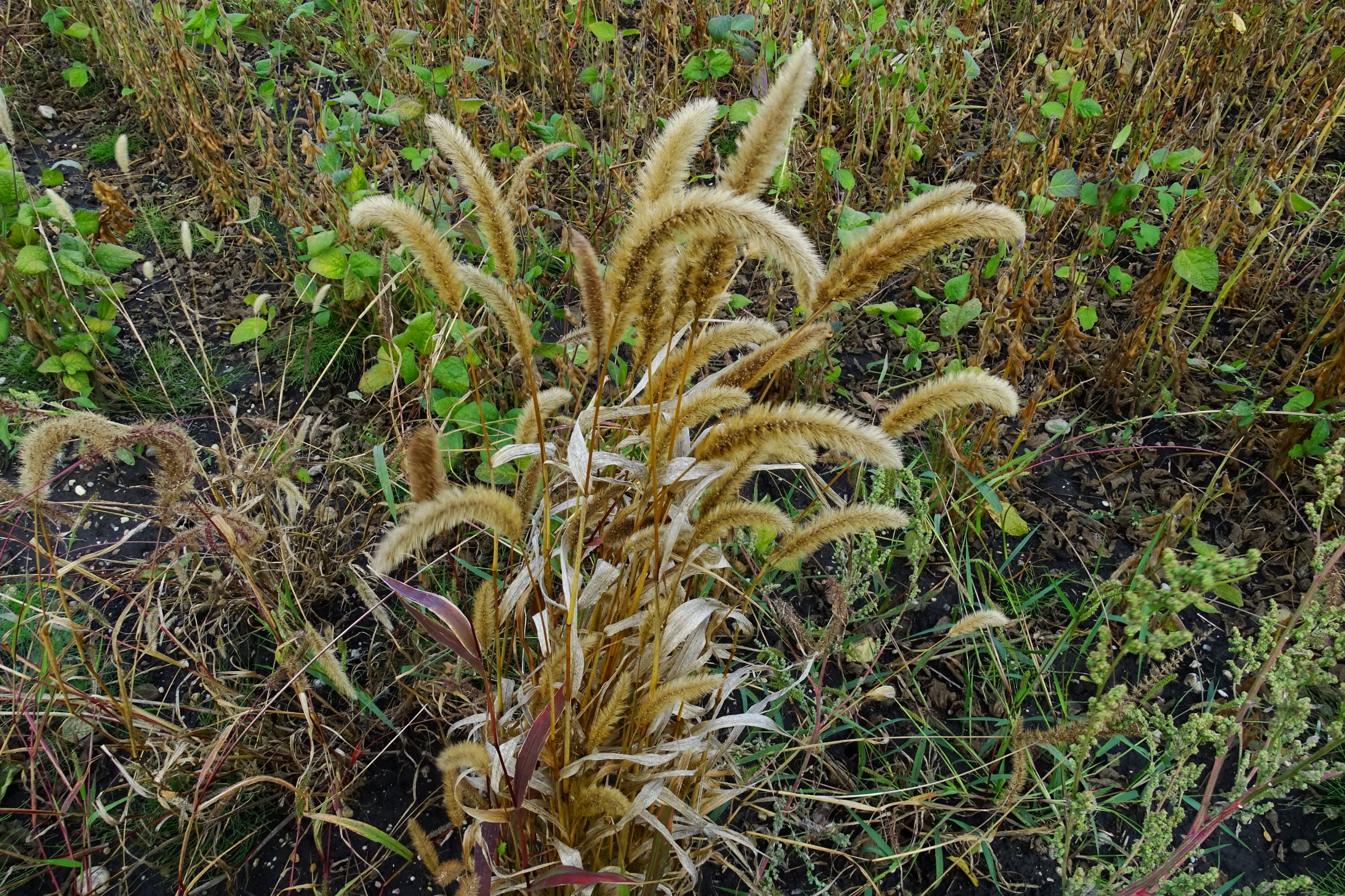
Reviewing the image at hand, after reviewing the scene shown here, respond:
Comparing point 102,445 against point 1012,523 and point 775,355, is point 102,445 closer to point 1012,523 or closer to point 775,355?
point 775,355

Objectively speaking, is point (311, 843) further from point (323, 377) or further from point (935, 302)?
point (935, 302)

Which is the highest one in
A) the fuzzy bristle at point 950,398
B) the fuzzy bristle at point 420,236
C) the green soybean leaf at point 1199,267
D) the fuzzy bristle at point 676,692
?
the fuzzy bristle at point 420,236

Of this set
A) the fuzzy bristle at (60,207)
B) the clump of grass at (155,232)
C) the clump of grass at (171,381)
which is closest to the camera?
the fuzzy bristle at (60,207)

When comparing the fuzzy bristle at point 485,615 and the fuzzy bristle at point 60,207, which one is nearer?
the fuzzy bristle at point 485,615

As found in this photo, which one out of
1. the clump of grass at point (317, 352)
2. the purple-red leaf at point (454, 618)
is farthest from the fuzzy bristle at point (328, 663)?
the clump of grass at point (317, 352)

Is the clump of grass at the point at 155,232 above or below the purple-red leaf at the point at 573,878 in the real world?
below

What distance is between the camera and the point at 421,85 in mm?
3016

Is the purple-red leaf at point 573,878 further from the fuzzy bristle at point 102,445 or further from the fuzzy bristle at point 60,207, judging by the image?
the fuzzy bristle at point 60,207

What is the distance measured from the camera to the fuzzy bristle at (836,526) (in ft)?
4.48

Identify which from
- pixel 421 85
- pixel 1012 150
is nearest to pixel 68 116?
pixel 421 85

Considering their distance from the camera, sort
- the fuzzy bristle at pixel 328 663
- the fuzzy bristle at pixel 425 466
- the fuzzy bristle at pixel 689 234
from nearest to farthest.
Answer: the fuzzy bristle at pixel 689 234 → the fuzzy bristle at pixel 425 466 → the fuzzy bristle at pixel 328 663

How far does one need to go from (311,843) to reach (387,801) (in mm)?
172

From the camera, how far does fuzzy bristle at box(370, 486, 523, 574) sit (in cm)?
108

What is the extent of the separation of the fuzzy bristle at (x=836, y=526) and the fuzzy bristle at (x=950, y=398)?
0.13 metres
